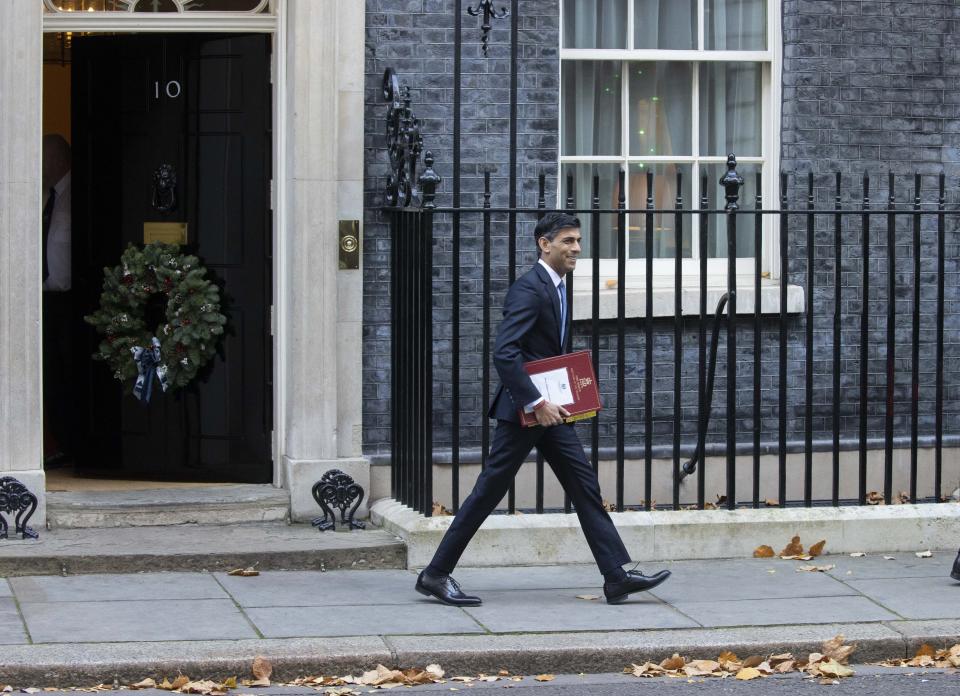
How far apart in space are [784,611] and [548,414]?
1.44 m

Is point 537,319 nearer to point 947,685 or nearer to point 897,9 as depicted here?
point 947,685

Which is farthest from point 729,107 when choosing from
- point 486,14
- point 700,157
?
point 486,14

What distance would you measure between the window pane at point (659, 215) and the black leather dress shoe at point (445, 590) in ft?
10.2

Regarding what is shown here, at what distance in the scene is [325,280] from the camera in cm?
930

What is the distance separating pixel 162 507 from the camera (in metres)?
9.21

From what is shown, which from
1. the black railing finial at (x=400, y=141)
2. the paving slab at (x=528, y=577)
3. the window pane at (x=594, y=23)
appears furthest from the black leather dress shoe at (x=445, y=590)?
the window pane at (x=594, y=23)

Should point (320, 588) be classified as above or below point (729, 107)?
below

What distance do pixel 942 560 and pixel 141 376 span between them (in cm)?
468

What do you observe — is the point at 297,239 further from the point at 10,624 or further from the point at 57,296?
the point at 10,624

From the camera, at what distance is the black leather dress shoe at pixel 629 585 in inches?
307

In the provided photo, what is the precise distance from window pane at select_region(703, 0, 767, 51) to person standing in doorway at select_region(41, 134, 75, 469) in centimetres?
411

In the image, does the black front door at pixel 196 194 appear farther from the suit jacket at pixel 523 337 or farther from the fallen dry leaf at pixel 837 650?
the fallen dry leaf at pixel 837 650

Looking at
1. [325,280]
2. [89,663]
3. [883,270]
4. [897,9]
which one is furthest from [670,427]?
[89,663]

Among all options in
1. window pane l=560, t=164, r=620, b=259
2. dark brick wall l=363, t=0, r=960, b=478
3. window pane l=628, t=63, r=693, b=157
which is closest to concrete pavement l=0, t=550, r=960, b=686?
dark brick wall l=363, t=0, r=960, b=478
